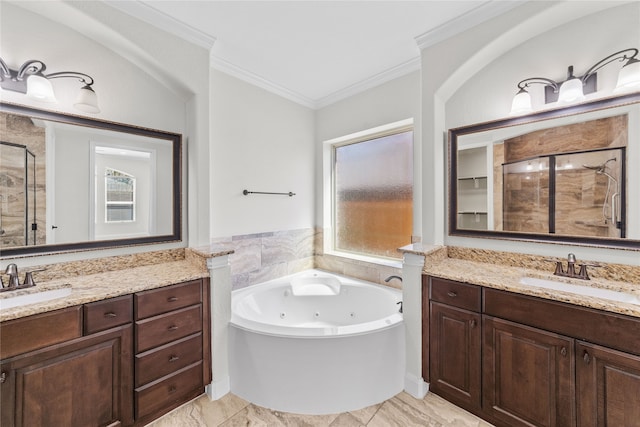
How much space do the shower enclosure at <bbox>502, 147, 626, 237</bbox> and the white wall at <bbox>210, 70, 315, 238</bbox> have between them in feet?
6.93

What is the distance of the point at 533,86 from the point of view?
5.97 ft

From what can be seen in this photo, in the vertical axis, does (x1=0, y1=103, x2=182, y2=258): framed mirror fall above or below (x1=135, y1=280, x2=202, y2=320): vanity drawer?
above

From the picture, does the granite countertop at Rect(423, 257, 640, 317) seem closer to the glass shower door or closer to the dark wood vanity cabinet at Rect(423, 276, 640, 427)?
the dark wood vanity cabinet at Rect(423, 276, 640, 427)

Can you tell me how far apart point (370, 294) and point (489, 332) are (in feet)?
3.99

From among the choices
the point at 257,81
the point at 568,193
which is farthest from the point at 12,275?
the point at 568,193

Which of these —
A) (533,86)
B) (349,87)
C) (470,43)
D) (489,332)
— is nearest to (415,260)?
(489,332)

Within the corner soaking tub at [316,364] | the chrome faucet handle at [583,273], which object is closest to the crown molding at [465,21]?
the chrome faucet handle at [583,273]

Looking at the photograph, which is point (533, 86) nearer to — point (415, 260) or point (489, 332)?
point (415, 260)

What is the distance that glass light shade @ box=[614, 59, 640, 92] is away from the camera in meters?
1.43

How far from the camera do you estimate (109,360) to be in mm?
1471

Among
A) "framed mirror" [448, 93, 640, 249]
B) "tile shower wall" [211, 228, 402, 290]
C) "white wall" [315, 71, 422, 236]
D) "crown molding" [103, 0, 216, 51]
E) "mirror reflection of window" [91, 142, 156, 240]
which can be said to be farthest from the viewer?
"tile shower wall" [211, 228, 402, 290]

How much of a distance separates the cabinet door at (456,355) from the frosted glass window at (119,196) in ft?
7.72

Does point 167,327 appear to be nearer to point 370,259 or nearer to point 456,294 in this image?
point 456,294

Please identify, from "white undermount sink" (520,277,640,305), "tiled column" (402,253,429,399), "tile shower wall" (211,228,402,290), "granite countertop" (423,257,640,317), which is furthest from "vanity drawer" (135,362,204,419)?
"white undermount sink" (520,277,640,305)
